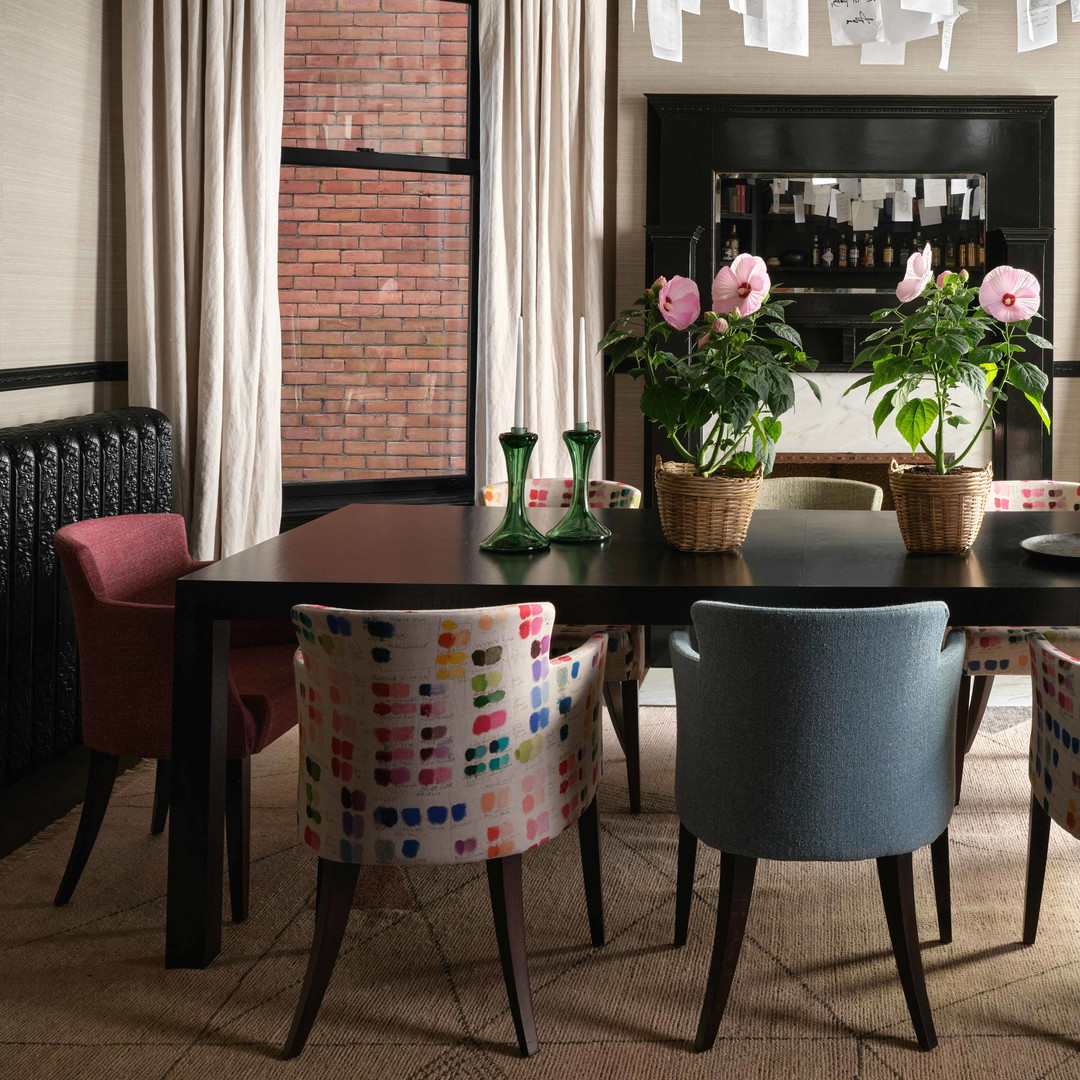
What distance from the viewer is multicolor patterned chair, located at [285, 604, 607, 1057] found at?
1.79 meters

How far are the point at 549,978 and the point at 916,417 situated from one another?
1.29 m

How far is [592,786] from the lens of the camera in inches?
83.9

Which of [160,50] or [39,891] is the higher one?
[160,50]

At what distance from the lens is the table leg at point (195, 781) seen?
2127 mm

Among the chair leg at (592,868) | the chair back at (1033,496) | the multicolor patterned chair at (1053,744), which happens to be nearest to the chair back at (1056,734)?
the multicolor patterned chair at (1053,744)

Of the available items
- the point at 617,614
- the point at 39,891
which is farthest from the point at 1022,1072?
the point at 39,891

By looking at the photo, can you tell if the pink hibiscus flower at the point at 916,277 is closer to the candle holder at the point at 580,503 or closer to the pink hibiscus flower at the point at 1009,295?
the pink hibiscus flower at the point at 1009,295

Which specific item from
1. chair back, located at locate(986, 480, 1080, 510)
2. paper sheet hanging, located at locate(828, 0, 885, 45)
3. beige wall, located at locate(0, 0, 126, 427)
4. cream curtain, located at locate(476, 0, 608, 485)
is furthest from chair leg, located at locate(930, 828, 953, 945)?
cream curtain, located at locate(476, 0, 608, 485)

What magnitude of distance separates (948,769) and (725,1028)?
1.93 ft

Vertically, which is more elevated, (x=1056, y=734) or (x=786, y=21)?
(x=786, y=21)

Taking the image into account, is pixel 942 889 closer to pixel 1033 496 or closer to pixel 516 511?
pixel 516 511

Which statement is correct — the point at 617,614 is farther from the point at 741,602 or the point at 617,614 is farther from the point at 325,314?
the point at 325,314

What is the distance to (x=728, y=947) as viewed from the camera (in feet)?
6.32

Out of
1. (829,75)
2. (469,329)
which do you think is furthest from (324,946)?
(829,75)
